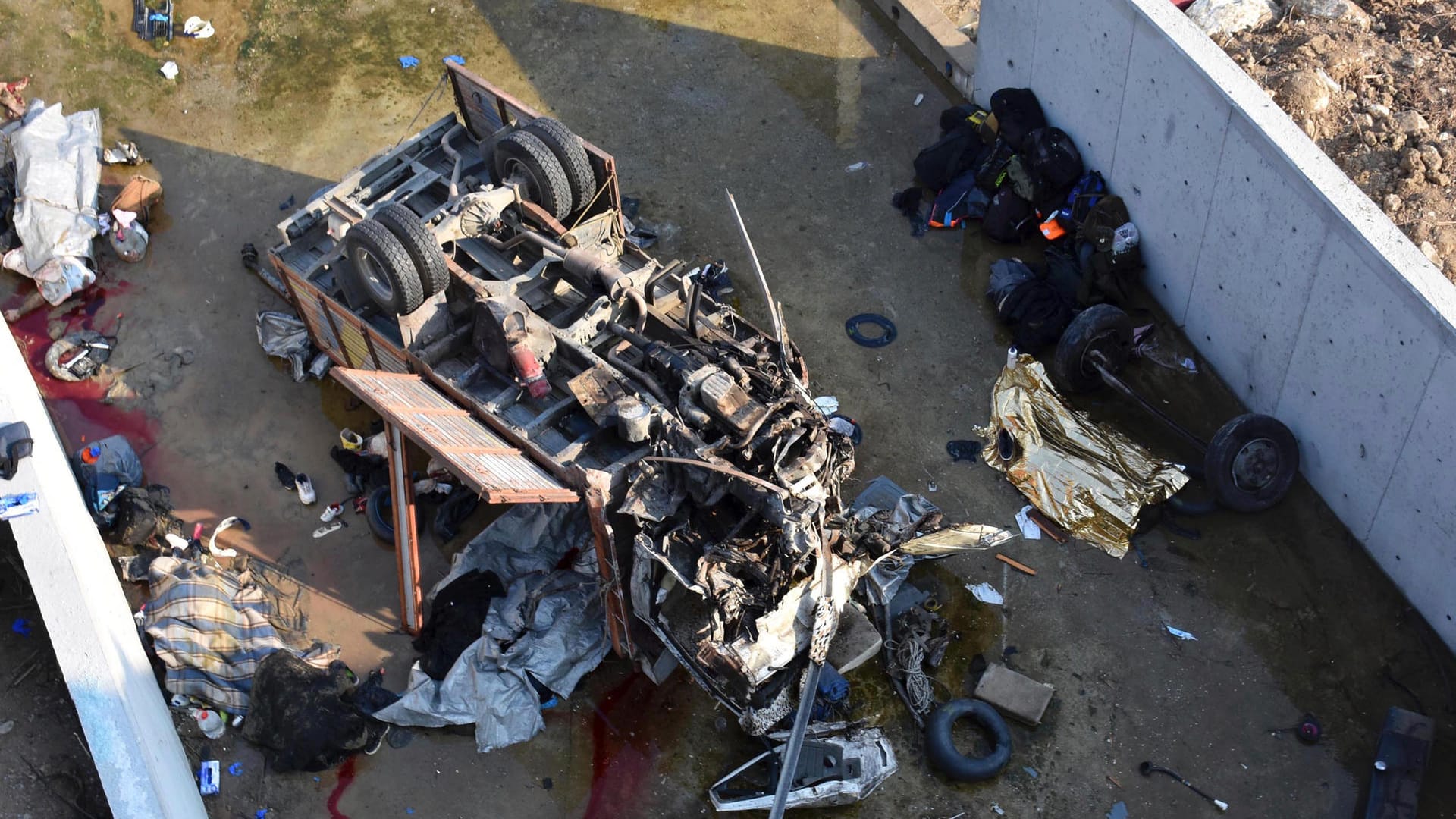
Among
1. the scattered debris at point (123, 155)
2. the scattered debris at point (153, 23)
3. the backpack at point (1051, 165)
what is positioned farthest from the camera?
the scattered debris at point (153, 23)

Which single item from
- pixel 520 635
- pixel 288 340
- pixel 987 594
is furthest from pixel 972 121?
pixel 288 340

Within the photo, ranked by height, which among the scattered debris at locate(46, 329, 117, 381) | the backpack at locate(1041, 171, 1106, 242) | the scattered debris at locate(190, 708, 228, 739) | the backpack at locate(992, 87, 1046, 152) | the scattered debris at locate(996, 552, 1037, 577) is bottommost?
the scattered debris at locate(190, 708, 228, 739)

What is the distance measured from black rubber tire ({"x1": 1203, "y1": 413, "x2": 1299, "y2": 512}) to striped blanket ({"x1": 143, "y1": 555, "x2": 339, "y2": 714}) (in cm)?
685

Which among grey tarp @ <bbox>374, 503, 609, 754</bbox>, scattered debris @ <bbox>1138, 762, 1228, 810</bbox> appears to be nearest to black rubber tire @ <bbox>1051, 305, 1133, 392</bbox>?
scattered debris @ <bbox>1138, 762, 1228, 810</bbox>

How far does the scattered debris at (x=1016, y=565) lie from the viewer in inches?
364

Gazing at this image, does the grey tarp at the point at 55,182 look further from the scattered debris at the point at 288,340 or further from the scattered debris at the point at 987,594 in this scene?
the scattered debris at the point at 987,594

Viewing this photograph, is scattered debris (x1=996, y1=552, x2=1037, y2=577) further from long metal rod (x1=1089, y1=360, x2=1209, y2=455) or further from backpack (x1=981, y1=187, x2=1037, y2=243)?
backpack (x1=981, y1=187, x2=1037, y2=243)

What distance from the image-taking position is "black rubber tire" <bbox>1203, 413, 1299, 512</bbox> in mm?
Answer: 9195

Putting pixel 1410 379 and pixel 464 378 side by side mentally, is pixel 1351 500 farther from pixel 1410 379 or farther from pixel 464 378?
pixel 464 378

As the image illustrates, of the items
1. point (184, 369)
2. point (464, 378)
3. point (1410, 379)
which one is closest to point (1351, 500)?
point (1410, 379)

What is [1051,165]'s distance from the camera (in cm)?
1108

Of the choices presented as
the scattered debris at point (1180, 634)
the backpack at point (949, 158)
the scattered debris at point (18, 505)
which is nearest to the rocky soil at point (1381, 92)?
the backpack at point (949, 158)

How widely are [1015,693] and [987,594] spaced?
884 millimetres

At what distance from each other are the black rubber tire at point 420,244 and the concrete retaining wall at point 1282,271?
5.96 meters
